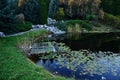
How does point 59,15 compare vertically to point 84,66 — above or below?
below

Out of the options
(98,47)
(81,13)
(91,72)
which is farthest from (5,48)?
(81,13)

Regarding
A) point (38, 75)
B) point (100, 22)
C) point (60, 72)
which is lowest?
point (100, 22)

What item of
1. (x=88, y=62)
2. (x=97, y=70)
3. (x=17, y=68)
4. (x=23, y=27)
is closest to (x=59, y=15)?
(x=23, y=27)

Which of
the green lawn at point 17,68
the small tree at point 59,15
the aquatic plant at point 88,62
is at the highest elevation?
the green lawn at point 17,68

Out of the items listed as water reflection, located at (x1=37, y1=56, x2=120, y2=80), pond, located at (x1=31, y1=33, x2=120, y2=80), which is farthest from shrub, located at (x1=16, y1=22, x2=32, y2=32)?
water reflection, located at (x1=37, y1=56, x2=120, y2=80)

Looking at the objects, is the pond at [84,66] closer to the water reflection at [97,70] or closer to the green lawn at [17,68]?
the water reflection at [97,70]

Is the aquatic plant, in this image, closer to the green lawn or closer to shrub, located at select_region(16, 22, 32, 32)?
the green lawn

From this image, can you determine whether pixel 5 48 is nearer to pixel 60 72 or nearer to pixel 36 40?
pixel 60 72

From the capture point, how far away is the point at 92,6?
37.9 metres

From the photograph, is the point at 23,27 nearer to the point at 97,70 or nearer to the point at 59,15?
the point at 59,15

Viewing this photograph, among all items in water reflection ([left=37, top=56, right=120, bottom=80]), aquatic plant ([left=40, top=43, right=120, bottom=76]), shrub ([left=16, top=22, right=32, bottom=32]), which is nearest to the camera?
water reflection ([left=37, top=56, right=120, bottom=80])

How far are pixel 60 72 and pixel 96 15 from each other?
2457 cm

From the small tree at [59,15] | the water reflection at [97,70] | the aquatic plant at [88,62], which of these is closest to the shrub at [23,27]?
the small tree at [59,15]

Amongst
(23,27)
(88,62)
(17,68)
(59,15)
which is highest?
(17,68)
